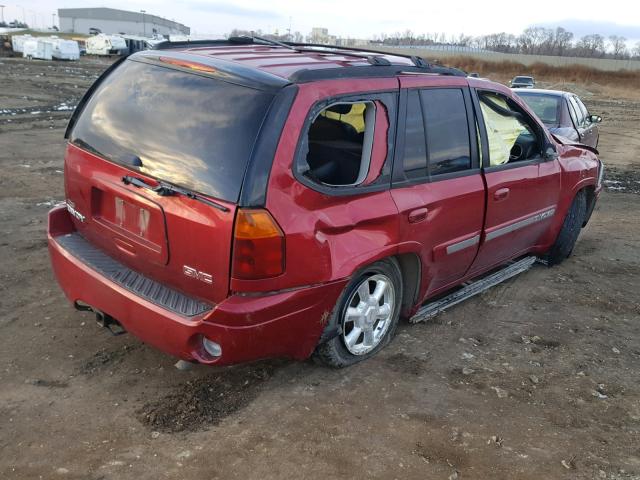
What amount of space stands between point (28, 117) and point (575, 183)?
12.6 metres

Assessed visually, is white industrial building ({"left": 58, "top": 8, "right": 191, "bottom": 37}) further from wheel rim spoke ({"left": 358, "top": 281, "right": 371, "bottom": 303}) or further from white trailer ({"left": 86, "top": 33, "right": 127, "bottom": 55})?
wheel rim spoke ({"left": 358, "top": 281, "right": 371, "bottom": 303})

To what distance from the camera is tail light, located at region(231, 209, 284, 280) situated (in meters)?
2.82

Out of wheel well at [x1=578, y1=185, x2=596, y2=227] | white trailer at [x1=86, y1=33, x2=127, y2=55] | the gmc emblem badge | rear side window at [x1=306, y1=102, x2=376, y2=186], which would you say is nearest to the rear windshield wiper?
the gmc emblem badge

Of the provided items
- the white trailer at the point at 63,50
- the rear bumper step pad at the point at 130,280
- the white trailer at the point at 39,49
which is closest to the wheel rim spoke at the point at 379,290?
Result: the rear bumper step pad at the point at 130,280

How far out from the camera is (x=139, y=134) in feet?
10.7

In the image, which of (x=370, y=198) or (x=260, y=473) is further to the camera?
(x=370, y=198)

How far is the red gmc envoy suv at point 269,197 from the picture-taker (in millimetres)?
2918

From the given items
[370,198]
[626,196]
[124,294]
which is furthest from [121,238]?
[626,196]

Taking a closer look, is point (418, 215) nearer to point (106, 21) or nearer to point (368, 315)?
point (368, 315)

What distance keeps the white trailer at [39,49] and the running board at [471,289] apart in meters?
44.1

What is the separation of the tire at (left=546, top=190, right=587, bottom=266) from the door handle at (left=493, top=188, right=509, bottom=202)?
4.92 ft

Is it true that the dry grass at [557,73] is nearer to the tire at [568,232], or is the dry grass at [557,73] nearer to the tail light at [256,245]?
the tire at [568,232]

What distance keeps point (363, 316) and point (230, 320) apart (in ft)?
3.42

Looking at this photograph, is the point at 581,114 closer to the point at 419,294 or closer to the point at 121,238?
the point at 419,294
